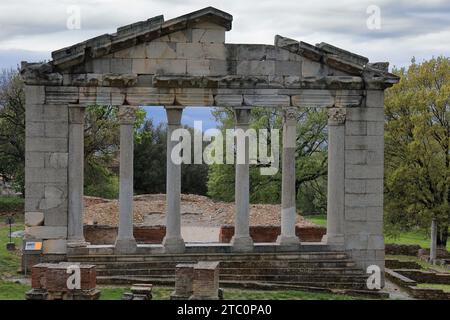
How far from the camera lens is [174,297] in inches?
668

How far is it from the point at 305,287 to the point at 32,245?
8074 mm

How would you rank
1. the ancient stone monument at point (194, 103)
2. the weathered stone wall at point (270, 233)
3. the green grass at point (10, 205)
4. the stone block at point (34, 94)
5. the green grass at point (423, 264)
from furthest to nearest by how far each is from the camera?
the green grass at point (10, 205) < the green grass at point (423, 264) < the weathered stone wall at point (270, 233) < the ancient stone monument at point (194, 103) < the stone block at point (34, 94)

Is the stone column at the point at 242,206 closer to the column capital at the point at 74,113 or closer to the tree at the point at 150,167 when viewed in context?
the column capital at the point at 74,113

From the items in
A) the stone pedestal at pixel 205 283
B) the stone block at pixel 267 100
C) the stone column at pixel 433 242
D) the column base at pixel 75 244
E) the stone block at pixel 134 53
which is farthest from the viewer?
the stone column at pixel 433 242

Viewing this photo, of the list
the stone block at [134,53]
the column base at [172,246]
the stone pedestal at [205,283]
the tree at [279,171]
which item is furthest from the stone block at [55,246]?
the tree at [279,171]

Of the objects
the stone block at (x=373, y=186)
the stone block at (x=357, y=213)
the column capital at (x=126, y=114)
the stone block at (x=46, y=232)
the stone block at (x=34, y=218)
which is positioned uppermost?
the column capital at (x=126, y=114)

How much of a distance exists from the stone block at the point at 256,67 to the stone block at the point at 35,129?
6.11 meters

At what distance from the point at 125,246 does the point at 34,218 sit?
280 centimetres

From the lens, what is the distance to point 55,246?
21234 mm

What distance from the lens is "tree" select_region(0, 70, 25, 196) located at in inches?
1781

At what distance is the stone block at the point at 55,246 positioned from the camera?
2120 centimetres

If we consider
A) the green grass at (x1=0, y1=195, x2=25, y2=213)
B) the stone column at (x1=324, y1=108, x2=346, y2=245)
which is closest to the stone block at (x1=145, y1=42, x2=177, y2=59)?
the stone column at (x1=324, y1=108, x2=346, y2=245)
